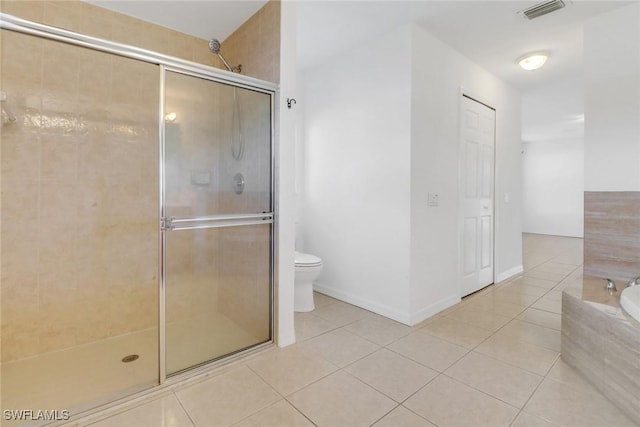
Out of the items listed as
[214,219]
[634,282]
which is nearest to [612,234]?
[634,282]

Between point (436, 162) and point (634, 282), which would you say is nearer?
point (634, 282)

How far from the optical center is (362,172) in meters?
2.92

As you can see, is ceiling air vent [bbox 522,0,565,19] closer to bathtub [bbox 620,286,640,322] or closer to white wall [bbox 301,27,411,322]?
white wall [bbox 301,27,411,322]

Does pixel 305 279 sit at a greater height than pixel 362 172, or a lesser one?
lesser

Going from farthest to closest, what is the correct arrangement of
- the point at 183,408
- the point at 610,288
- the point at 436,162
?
the point at 436,162 → the point at 610,288 → the point at 183,408

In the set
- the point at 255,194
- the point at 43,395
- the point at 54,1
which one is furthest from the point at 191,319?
the point at 54,1

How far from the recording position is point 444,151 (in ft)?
9.32

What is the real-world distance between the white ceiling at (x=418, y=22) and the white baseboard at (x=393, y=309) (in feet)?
7.44

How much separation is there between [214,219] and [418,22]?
88.7 inches

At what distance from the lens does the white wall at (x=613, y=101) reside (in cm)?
225

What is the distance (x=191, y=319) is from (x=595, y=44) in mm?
3774

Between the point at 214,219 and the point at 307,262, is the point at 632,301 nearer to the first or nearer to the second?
the point at 307,262

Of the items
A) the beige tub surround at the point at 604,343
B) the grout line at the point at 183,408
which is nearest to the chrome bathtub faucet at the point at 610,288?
the beige tub surround at the point at 604,343

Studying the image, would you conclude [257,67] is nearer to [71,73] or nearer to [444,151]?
[71,73]
